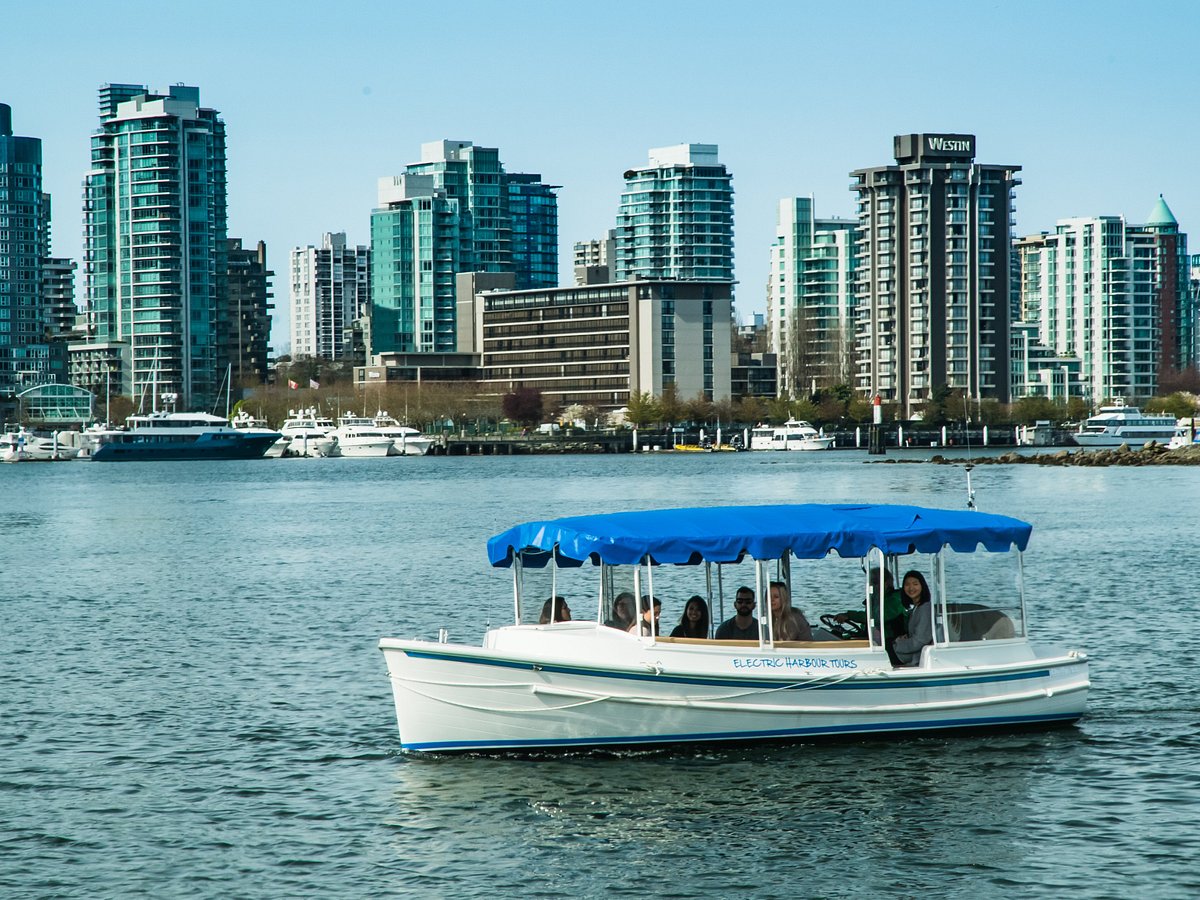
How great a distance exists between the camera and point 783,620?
72.1 feet

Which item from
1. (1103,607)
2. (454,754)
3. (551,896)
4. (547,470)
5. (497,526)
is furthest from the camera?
(547,470)

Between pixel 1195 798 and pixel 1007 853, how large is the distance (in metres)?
3.73

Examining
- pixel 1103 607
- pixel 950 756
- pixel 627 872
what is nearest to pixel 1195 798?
pixel 950 756

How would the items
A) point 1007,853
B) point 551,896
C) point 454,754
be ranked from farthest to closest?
point 454,754 < point 1007,853 < point 551,896

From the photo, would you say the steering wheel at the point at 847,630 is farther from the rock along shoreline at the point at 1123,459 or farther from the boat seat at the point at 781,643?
the rock along shoreline at the point at 1123,459

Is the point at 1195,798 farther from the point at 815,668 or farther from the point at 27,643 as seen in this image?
the point at 27,643

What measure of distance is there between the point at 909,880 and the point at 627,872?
10.3ft

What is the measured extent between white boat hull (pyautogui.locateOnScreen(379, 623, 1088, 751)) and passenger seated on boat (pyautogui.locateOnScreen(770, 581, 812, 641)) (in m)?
0.29

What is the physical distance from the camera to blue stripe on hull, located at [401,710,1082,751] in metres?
21.6

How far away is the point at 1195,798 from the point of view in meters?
20.5

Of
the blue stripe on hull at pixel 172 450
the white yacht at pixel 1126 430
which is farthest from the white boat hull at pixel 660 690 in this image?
the white yacht at pixel 1126 430

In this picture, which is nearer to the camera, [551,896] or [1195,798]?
[551,896]

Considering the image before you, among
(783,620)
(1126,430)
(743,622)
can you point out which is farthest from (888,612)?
(1126,430)

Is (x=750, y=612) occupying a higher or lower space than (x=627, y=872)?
higher
